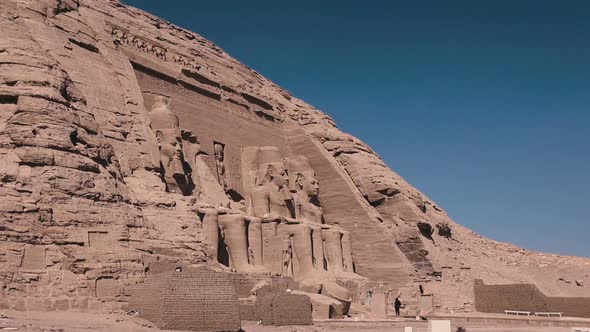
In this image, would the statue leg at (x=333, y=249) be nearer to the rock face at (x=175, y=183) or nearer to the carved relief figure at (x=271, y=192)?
the rock face at (x=175, y=183)

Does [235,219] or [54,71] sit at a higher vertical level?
[54,71]

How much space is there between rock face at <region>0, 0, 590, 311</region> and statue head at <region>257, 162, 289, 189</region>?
0.05m

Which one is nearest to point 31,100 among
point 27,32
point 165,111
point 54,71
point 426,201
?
point 54,71

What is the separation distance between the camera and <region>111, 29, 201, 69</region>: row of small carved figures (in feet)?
77.5

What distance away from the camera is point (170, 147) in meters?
22.5

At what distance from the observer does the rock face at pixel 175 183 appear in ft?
45.8

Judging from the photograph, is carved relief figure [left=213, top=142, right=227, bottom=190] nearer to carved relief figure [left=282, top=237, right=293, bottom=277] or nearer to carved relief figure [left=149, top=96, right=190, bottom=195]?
carved relief figure [left=149, top=96, right=190, bottom=195]

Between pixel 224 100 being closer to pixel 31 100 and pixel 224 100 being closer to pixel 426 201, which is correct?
pixel 426 201

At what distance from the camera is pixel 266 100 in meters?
31.6

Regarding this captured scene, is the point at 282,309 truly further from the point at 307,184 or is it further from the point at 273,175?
the point at 307,184

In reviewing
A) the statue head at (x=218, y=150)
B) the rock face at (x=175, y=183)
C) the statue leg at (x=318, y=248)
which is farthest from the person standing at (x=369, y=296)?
the statue head at (x=218, y=150)

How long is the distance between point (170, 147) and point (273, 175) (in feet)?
20.0

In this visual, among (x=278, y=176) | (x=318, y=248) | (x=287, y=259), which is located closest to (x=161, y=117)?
(x=278, y=176)

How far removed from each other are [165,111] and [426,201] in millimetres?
14430
